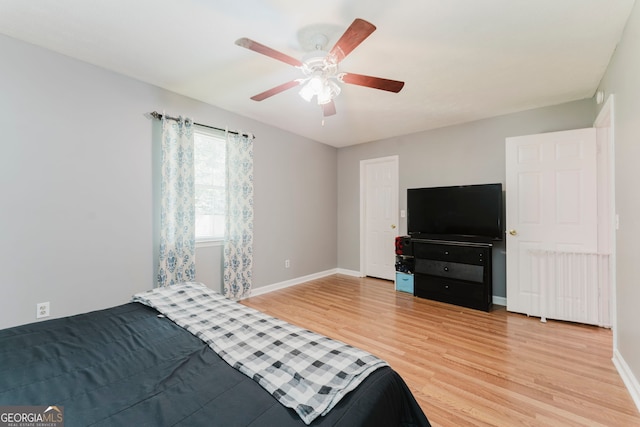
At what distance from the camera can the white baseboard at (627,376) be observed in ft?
5.56

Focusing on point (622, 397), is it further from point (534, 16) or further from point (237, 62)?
point (237, 62)

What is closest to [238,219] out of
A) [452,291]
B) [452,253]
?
[452,253]

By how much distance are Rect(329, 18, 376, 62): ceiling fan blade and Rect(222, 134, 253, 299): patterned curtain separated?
2.22 meters

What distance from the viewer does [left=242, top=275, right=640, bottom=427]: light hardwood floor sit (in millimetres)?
1629

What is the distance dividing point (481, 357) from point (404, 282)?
6.22 ft

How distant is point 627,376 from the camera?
1.86m

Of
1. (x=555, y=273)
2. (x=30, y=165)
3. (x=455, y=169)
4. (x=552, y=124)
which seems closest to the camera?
(x=30, y=165)

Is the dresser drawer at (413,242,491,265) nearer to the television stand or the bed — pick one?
the television stand

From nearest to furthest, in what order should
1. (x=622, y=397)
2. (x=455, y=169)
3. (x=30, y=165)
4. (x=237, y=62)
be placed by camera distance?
(x=622, y=397) < (x=30, y=165) < (x=237, y=62) < (x=455, y=169)

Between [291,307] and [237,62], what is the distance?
9.19 ft

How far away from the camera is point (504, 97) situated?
10.0 ft

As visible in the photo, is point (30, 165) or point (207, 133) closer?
point (30, 165)

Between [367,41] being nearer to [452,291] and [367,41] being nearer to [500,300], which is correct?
[452,291]

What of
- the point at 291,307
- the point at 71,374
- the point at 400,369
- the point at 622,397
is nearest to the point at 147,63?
the point at 71,374
